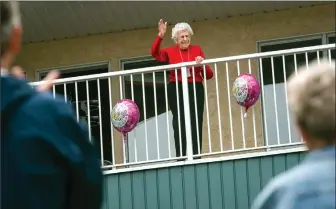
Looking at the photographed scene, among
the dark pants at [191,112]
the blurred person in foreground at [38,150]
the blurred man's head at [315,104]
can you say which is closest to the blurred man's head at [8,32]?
the blurred person in foreground at [38,150]

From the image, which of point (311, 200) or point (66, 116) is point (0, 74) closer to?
point (66, 116)

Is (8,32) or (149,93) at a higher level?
(149,93)

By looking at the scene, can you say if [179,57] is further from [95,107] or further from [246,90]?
[95,107]

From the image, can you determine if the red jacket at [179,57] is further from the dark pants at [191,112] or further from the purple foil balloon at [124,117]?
the purple foil balloon at [124,117]

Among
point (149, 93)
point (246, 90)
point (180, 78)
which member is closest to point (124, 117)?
point (180, 78)

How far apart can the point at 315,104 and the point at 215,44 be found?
7.96 m

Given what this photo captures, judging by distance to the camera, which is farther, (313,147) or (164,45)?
(164,45)

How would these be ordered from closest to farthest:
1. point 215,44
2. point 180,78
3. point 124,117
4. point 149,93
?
point 124,117 → point 180,78 → point 149,93 → point 215,44

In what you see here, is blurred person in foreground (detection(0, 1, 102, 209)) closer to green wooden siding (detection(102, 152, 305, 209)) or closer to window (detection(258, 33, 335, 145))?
green wooden siding (detection(102, 152, 305, 209))

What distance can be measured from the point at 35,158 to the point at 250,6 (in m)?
7.92

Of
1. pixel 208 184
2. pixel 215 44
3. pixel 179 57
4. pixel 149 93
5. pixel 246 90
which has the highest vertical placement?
pixel 215 44

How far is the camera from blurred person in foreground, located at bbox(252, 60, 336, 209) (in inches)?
92.0

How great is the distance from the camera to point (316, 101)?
2.37 metres

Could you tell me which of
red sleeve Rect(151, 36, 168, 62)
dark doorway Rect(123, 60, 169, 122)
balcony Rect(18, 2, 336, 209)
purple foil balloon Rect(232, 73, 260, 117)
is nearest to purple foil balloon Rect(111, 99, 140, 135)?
red sleeve Rect(151, 36, 168, 62)
